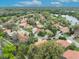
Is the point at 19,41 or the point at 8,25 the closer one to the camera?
the point at 19,41

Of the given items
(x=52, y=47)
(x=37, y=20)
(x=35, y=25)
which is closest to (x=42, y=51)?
(x=52, y=47)

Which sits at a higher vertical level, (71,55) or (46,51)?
(46,51)

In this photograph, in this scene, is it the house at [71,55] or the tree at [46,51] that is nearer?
the tree at [46,51]

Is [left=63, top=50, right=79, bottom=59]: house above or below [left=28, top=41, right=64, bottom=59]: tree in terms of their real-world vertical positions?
below

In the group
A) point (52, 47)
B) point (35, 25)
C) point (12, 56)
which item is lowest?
point (35, 25)

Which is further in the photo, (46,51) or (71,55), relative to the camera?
(71,55)

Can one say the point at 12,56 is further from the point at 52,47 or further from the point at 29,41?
the point at 29,41

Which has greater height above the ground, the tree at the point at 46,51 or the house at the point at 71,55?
the tree at the point at 46,51

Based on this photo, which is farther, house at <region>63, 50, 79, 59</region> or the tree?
house at <region>63, 50, 79, 59</region>
